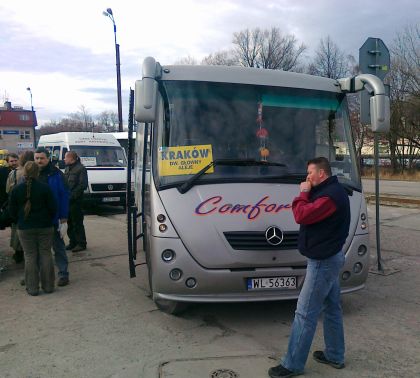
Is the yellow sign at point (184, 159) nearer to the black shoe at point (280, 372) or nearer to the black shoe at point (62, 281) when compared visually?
the black shoe at point (280, 372)

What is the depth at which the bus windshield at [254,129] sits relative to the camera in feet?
15.3

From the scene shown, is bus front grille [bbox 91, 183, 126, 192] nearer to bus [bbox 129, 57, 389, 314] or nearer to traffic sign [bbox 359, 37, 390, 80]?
bus [bbox 129, 57, 389, 314]

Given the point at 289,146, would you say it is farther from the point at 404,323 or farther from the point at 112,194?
the point at 112,194

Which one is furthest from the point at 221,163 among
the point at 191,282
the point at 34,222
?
the point at 34,222

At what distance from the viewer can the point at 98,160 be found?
48.4 ft

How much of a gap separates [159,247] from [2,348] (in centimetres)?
169

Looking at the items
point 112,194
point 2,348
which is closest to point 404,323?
point 2,348

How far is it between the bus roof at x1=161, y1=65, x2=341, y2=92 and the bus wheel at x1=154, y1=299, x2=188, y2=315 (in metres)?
2.36

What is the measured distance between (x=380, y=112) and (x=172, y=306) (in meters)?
3.00

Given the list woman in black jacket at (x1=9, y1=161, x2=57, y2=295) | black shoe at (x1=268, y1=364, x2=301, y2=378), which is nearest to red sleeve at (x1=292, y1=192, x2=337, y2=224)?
black shoe at (x1=268, y1=364, x2=301, y2=378)

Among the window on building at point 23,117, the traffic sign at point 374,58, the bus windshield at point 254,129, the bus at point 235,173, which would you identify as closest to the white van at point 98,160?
the bus at point 235,173

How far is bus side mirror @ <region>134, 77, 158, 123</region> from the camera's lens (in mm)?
4250

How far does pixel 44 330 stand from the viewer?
4.56m

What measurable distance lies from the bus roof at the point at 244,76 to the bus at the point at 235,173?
1cm
